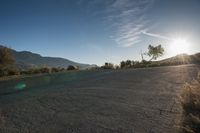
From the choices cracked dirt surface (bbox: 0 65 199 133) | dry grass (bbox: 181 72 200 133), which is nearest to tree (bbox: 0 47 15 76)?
cracked dirt surface (bbox: 0 65 199 133)

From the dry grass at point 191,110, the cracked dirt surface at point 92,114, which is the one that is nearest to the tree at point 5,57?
the cracked dirt surface at point 92,114

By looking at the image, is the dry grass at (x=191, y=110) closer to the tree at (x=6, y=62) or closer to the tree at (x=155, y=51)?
the tree at (x=6, y=62)

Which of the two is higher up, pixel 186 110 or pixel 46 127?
pixel 186 110

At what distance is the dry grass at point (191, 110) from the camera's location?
5.09 metres

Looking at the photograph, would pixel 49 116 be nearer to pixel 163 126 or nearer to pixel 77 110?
pixel 77 110

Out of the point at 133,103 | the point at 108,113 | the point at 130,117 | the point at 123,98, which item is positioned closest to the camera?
the point at 130,117

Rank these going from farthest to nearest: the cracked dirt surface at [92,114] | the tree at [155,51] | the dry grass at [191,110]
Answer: the tree at [155,51]
the cracked dirt surface at [92,114]
the dry grass at [191,110]

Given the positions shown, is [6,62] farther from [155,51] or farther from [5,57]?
[155,51]

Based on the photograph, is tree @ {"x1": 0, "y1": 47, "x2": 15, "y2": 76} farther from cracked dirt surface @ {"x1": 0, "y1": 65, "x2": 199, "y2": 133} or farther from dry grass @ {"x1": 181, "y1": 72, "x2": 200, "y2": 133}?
dry grass @ {"x1": 181, "y1": 72, "x2": 200, "y2": 133}

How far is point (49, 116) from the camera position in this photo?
7.54 m

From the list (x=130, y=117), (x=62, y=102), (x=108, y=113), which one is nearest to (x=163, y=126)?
(x=130, y=117)

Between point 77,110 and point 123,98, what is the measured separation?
2.83 meters

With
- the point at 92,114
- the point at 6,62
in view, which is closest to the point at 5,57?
the point at 6,62

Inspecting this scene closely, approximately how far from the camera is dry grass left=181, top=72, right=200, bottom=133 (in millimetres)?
5090
